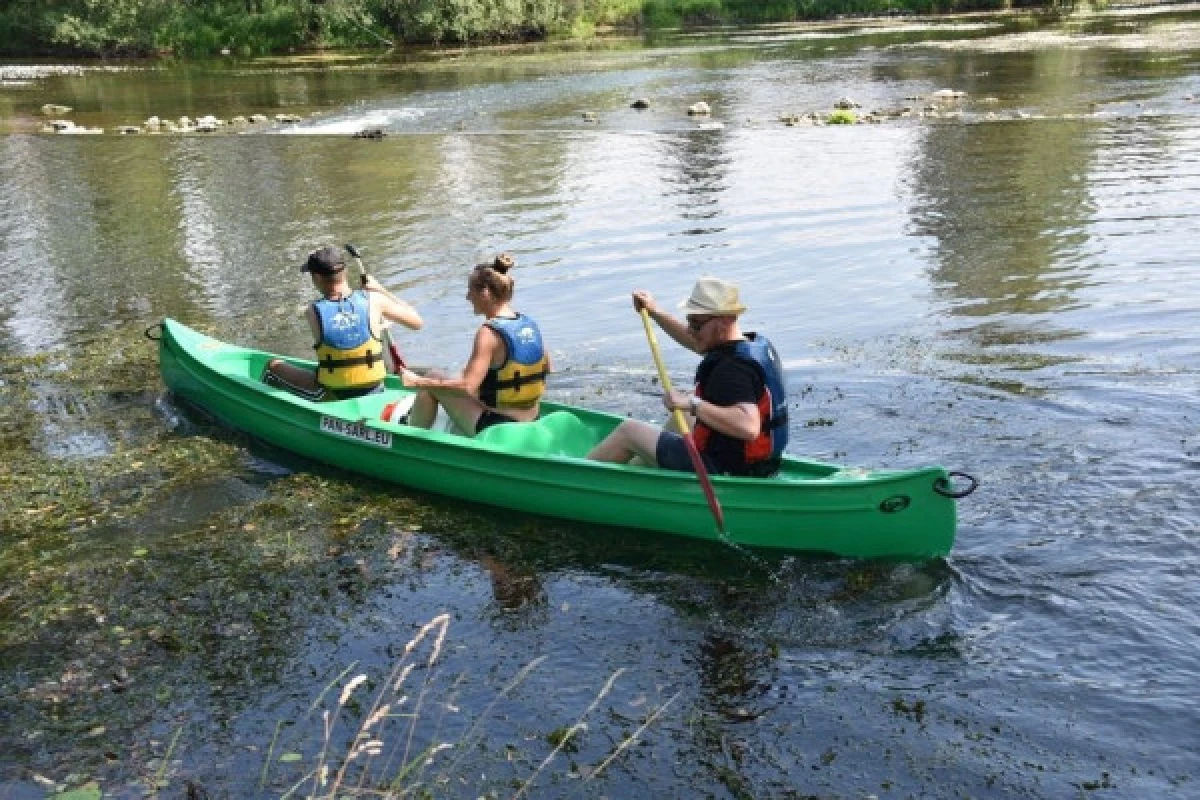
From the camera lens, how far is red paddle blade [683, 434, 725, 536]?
6.53 metres

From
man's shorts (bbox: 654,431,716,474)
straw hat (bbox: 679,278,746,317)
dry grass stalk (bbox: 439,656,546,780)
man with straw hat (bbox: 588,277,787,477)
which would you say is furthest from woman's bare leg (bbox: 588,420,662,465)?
dry grass stalk (bbox: 439,656,546,780)

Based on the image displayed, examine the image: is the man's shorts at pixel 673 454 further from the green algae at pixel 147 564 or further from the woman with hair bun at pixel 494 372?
the green algae at pixel 147 564

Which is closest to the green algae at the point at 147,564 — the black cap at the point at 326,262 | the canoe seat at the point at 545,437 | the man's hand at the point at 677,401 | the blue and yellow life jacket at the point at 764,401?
the canoe seat at the point at 545,437

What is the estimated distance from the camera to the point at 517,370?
7.68 m

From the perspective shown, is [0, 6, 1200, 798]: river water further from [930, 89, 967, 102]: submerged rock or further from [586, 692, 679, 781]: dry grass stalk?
[930, 89, 967, 102]: submerged rock

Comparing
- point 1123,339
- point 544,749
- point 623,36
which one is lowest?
point 544,749

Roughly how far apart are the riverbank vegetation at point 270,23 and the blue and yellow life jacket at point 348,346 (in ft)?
→ 133

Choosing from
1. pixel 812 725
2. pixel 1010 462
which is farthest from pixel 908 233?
pixel 812 725

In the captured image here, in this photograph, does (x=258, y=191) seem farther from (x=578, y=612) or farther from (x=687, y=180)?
(x=578, y=612)

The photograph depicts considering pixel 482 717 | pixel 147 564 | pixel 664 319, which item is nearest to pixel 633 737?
pixel 482 717

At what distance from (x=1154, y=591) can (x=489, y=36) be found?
4549 cm

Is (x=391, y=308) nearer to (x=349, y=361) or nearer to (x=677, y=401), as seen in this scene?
(x=349, y=361)

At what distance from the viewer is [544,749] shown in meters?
5.15

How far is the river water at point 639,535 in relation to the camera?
5.12 metres
